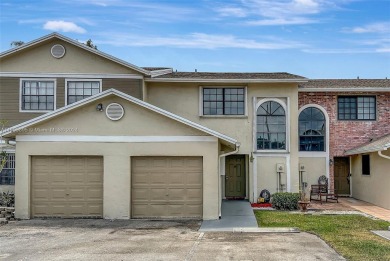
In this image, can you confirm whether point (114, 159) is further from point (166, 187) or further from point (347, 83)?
point (347, 83)

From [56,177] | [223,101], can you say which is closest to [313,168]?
[223,101]

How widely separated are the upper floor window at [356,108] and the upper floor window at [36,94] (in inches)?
534

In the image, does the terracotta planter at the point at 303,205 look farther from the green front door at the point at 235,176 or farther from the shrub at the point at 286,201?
the green front door at the point at 235,176

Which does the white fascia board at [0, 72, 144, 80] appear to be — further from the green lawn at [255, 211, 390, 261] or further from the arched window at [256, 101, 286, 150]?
the green lawn at [255, 211, 390, 261]

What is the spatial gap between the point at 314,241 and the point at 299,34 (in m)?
13.3

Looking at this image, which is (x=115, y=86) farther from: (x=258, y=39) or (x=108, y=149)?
(x=258, y=39)

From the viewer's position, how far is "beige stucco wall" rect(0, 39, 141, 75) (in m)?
19.2

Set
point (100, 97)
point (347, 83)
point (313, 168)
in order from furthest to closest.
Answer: point (347, 83) < point (313, 168) < point (100, 97)

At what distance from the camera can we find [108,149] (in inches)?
634

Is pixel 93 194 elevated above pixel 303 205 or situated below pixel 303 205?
above

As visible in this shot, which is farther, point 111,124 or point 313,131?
point 313,131

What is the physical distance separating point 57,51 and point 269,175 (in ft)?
34.6

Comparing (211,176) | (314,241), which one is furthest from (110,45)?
(314,241)

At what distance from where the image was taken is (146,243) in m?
11.7
